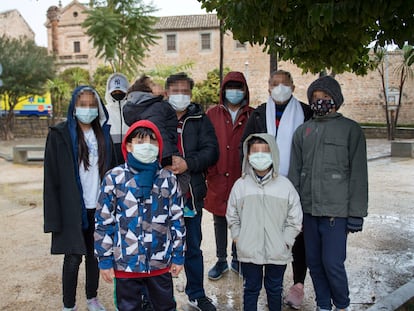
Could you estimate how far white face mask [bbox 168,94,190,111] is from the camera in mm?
3758

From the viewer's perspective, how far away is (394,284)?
14.6 feet

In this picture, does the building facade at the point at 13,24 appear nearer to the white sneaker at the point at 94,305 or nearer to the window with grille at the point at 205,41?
the window with grille at the point at 205,41

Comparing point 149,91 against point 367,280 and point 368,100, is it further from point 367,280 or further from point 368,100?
point 368,100

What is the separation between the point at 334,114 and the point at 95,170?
1843mm

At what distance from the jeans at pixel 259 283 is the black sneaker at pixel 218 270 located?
1100 mm

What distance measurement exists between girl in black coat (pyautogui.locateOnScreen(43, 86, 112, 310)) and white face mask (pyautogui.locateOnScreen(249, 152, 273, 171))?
115 cm

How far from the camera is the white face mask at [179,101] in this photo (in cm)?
376

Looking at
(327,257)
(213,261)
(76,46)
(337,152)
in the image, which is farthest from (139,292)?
(76,46)

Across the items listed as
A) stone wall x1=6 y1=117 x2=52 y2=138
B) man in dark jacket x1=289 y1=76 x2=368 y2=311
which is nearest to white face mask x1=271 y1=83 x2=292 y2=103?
man in dark jacket x1=289 y1=76 x2=368 y2=311

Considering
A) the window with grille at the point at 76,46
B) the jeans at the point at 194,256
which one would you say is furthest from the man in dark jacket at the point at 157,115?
the window with grille at the point at 76,46

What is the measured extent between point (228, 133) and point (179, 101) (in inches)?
30.1

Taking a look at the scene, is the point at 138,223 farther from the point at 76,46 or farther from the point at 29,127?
the point at 76,46

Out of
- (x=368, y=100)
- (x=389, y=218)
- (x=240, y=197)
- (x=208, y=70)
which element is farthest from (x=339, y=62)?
(x=208, y=70)

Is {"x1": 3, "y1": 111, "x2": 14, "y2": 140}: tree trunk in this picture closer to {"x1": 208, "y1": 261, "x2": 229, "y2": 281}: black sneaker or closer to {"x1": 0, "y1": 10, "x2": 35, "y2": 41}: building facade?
{"x1": 0, "y1": 10, "x2": 35, "y2": 41}: building facade
